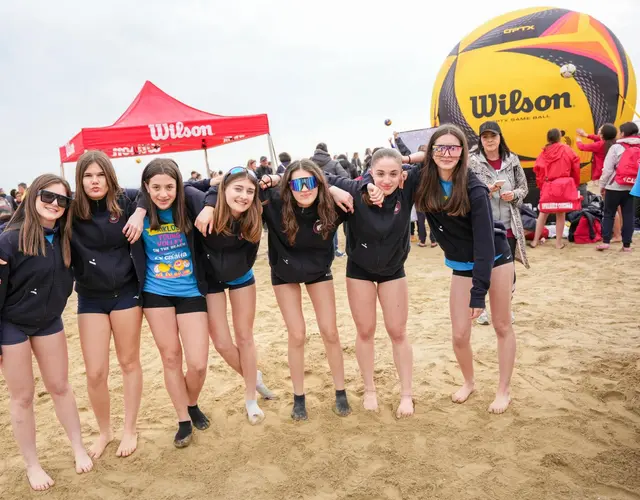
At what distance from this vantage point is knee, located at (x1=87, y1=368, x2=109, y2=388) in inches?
109

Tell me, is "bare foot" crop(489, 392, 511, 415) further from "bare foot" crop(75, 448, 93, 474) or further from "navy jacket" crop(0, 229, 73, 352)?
"navy jacket" crop(0, 229, 73, 352)

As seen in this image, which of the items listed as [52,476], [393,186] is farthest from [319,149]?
[52,476]

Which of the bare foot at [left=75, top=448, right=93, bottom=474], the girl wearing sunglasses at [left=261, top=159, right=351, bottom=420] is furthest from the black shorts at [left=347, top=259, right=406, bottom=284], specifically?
the bare foot at [left=75, top=448, right=93, bottom=474]

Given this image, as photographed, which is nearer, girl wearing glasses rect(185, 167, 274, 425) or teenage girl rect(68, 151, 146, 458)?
teenage girl rect(68, 151, 146, 458)

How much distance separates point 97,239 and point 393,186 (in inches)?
71.0

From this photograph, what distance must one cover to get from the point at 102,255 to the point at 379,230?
1.67m

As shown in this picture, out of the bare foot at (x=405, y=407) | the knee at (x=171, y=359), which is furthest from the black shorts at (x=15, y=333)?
the bare foot at (x=405, y=407)

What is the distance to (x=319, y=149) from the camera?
7.70m

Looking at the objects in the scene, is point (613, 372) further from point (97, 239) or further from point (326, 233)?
point (97, 239)

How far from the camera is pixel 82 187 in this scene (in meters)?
2.62

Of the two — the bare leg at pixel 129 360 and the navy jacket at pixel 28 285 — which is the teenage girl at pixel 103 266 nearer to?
the bare leg at pixel 129 360

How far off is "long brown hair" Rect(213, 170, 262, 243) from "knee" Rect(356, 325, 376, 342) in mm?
944

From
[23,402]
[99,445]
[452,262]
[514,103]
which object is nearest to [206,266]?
[23,402]

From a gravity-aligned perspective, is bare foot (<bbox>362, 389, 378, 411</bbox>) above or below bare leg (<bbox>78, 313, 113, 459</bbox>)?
below
